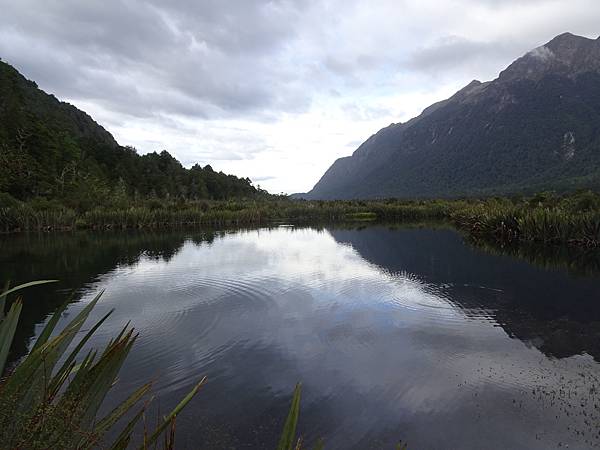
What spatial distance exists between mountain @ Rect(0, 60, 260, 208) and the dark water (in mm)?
31224

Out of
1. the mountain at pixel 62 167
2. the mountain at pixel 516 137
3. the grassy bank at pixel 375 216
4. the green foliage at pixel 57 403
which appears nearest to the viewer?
the green foliage at pixel 57 403

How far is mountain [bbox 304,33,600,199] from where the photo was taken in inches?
4466

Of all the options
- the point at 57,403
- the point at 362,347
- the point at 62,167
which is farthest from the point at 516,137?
the point at 57,403

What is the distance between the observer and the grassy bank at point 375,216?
21.2m

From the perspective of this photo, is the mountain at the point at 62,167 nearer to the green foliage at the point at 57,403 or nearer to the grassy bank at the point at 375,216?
the grassy bank at the point at 375,216

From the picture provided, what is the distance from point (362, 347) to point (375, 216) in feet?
155

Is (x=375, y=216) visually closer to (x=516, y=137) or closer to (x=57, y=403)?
(x=57, y=403)

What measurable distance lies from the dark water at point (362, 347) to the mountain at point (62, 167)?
3122 cm

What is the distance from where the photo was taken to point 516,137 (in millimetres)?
134625

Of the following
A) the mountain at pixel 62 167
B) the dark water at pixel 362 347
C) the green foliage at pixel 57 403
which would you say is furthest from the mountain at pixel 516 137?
the green foliage at pixel 57 403

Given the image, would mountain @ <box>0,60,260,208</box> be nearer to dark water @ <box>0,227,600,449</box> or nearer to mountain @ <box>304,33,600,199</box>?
dark water @ <box>0,227,600,449</box>

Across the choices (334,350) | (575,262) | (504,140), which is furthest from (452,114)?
(334,350)

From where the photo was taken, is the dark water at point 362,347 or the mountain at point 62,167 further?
the mountain at point 62,167

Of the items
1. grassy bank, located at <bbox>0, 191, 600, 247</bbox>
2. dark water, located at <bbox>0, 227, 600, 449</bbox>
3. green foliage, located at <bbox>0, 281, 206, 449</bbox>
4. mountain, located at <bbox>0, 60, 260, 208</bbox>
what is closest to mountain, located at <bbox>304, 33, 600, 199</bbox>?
grassy bank, located at <bbox>0, 191, 600, 247</bbox>
